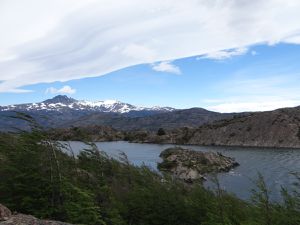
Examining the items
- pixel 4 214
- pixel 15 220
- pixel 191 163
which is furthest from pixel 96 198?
pixel 191 163

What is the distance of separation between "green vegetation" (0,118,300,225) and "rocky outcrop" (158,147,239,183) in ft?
178

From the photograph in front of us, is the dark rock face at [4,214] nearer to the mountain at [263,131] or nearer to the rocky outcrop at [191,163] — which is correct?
the rocky outcrop at [191,163]

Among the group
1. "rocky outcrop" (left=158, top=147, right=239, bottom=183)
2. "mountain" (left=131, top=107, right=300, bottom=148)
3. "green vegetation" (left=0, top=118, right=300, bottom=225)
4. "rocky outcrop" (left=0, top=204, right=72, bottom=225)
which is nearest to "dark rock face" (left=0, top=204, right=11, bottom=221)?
"rocky outcrop" (left=0, top=204, right=72, bottom=225)

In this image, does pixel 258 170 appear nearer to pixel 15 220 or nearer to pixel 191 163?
pixel 191 163

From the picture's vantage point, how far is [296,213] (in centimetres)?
2884

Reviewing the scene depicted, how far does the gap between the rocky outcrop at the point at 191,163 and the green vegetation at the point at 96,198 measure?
54231 millimetres

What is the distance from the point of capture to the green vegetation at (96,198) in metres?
28.3

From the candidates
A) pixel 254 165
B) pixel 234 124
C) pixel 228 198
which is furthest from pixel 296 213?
pixel 234 124

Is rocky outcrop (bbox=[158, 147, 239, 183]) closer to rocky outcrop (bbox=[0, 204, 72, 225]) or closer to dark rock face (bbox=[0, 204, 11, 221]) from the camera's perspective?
Result: rocky outcrop (bbox=[0, 204, 72, 225])

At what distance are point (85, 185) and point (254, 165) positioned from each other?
8937cm

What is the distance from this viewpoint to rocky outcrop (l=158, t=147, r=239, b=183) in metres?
94.1

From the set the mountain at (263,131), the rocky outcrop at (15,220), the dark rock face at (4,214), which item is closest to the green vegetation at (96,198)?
the rocky outcrop at (15,220)

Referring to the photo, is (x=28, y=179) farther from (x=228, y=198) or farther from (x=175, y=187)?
(x=228, y=198)

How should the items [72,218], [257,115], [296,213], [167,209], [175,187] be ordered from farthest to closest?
[257,115] < [175,187] < [167,209] < [296,213] < [72,218]
